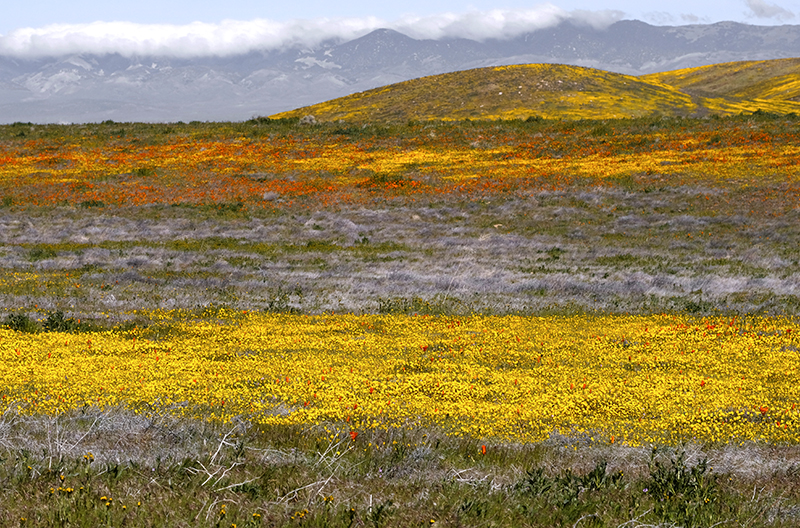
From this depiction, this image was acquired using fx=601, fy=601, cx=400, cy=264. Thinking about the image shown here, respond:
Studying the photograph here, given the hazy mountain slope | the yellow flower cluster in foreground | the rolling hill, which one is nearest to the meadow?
the yellow flower cluster in foreground

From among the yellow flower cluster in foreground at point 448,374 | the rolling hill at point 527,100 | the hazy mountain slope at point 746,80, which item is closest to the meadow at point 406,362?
the yellow flower cluster in foreground at point 448,374

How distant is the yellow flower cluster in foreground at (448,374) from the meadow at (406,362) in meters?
0.06

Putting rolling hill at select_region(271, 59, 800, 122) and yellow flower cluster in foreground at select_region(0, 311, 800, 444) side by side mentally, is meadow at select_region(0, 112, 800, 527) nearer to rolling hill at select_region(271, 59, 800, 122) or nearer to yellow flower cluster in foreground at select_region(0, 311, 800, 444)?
yellow flower cluster in foreground at select_region(0, 311, 800, 444)

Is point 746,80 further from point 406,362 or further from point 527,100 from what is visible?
point 406,362

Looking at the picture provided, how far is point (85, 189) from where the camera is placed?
3756cm

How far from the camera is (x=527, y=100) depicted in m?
95.6

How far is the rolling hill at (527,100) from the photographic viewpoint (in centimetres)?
8906

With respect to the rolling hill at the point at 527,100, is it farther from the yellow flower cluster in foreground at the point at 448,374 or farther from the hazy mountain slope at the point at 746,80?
the yellow flower cluster in foreground at the point at 448,374

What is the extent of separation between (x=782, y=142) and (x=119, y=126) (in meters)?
59.3

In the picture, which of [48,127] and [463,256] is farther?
[48,127]

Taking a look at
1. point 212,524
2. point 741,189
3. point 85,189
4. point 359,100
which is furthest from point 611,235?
point 359,100

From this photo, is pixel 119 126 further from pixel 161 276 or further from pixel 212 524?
pixel 212 524

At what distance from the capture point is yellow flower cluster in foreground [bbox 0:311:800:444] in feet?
26.9

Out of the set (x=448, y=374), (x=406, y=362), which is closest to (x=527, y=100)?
(x=406, y=362)
